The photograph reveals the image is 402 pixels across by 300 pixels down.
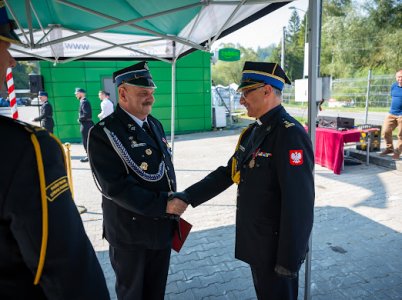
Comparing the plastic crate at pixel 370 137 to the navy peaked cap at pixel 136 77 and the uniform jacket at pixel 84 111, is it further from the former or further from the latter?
the uniform jacket at pixel 84 111

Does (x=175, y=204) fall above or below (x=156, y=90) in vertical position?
below

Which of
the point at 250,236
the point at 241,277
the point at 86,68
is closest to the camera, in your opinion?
the point at 250,236

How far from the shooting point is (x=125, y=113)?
7.50 ft

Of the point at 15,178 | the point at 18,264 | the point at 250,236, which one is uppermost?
the point at 15,178

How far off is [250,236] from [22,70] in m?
73.0

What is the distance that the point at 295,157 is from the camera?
5.94ft

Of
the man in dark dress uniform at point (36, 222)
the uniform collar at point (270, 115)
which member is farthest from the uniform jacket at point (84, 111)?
the man in dark dress uniform at point (36, 222)

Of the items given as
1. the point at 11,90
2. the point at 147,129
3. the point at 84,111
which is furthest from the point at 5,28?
the point at 84,111

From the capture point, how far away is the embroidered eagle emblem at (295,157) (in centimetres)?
180

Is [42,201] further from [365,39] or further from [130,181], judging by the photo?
[365,39]

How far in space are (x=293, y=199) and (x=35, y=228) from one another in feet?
4.44

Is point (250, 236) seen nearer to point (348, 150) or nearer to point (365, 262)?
point (365, 262)

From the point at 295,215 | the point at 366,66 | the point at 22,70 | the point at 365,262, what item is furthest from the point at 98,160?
the point at 22,70

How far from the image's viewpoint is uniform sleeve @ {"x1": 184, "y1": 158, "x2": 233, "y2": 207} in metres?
2.50
